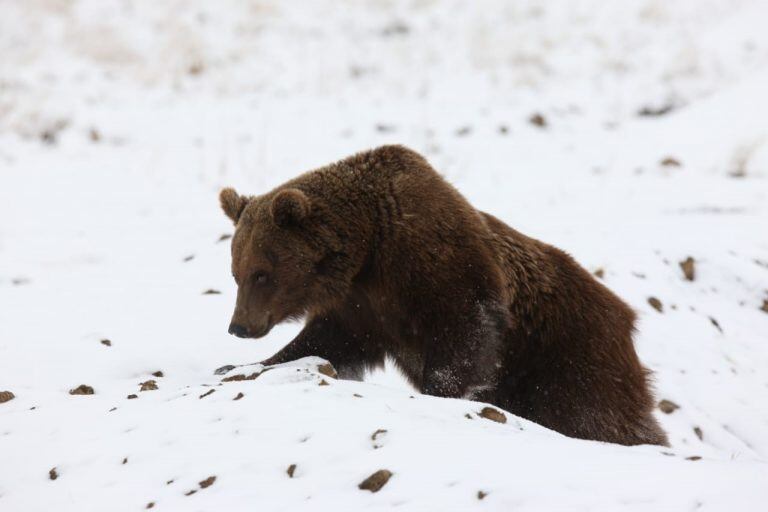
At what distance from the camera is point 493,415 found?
3758 millimetres

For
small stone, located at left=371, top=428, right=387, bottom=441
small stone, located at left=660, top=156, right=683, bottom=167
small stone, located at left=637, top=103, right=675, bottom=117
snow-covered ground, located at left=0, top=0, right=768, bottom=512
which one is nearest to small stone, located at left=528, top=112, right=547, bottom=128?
snow-covered ground, located at left=0, top=0, right=768, bottom=512

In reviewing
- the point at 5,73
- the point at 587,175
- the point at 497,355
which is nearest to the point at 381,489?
the point at 497,355

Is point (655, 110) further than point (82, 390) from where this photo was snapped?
Yes

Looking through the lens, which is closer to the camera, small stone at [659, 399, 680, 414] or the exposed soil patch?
the exposed soil patch

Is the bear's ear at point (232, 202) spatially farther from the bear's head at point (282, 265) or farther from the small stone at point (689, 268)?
the small stone at point (689, 268)

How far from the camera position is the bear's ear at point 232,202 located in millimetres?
5359

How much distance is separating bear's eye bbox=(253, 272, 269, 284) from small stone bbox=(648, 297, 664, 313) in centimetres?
362

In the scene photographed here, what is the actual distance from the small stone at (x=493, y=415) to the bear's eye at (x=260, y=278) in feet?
5.72

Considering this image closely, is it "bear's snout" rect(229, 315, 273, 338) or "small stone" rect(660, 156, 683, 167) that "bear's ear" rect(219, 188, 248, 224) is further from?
"small stone" rect(660, 156, 683, 167)

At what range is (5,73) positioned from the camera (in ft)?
47.6

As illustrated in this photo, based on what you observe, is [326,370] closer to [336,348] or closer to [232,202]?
[336,348]

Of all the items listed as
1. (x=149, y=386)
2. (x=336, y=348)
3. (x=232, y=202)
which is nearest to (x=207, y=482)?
(x=149, y=386)

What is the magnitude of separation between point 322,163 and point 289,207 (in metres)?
6.56

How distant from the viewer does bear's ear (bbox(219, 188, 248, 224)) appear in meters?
5.36
